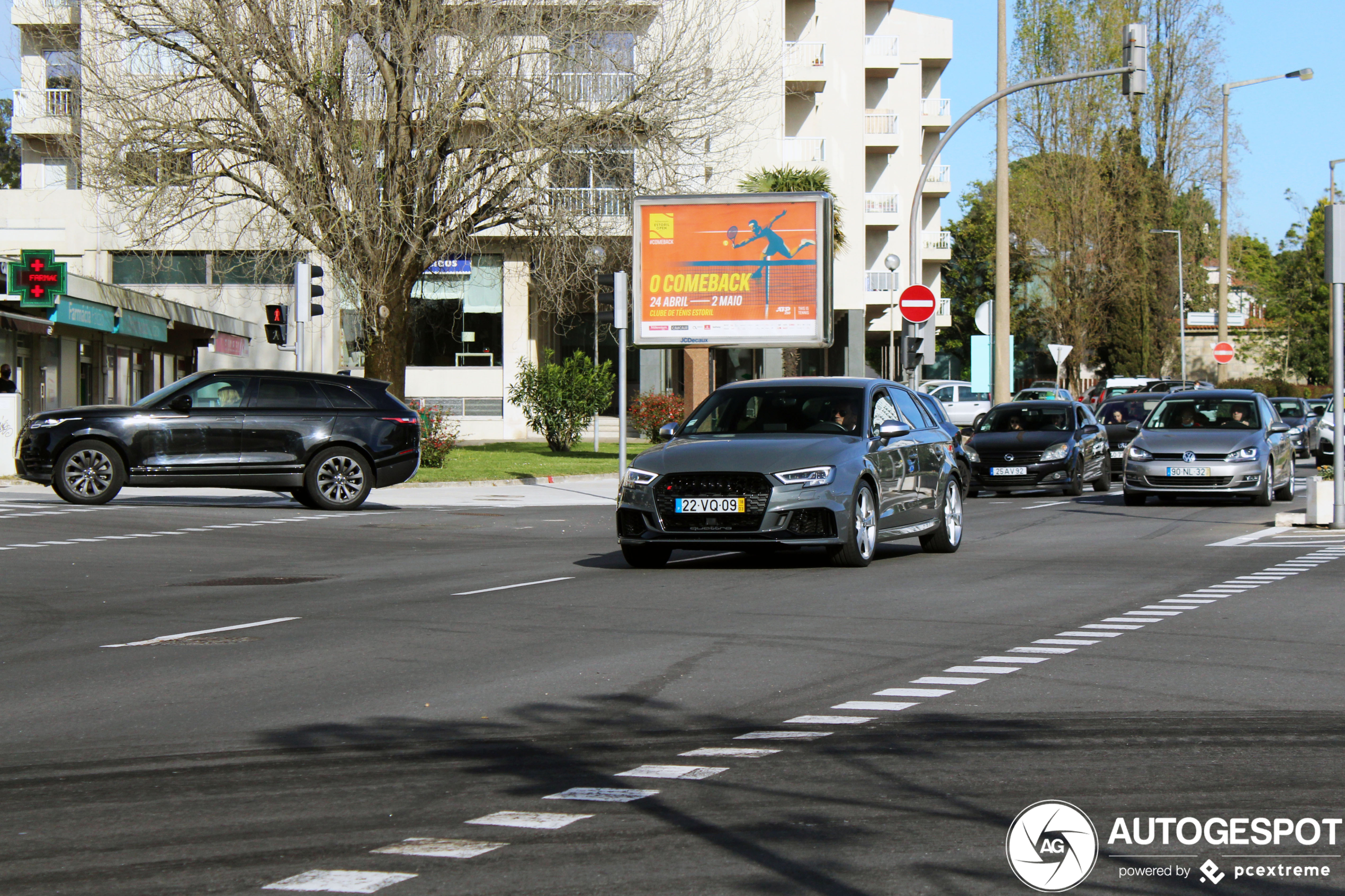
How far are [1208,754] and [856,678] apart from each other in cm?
228

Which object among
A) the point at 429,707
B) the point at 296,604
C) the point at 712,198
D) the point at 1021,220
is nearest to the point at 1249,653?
the point at 429,707

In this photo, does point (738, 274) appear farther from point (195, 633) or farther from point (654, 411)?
point (195, 633)

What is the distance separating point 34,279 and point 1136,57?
18960 millimetres

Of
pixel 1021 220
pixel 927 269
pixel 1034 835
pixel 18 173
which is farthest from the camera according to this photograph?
pixel 18 173

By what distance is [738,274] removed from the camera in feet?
109

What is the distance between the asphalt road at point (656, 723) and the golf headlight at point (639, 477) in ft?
2.68

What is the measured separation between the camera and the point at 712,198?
32344mm

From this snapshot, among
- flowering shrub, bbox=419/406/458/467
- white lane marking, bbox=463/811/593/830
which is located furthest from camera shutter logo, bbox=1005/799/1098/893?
flowering shrub, bbox=419/406/458/467

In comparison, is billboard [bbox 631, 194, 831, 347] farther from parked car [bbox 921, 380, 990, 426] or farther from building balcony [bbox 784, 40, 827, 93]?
building balcony [bbox 784, 40, 827, 93]

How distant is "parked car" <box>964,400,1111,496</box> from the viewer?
88.1 feet

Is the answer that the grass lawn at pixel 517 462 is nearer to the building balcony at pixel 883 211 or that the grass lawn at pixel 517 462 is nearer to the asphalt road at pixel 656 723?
the asphalt road at pixel 656 723

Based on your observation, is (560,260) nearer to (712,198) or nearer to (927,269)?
(712,198)

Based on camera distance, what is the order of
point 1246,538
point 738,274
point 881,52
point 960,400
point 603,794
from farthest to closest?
point 881,52
point 960,400
point 738,274
point 1246,538
point 603,794

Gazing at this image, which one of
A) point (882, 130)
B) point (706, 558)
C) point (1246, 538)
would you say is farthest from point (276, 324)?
point (882, 130)
